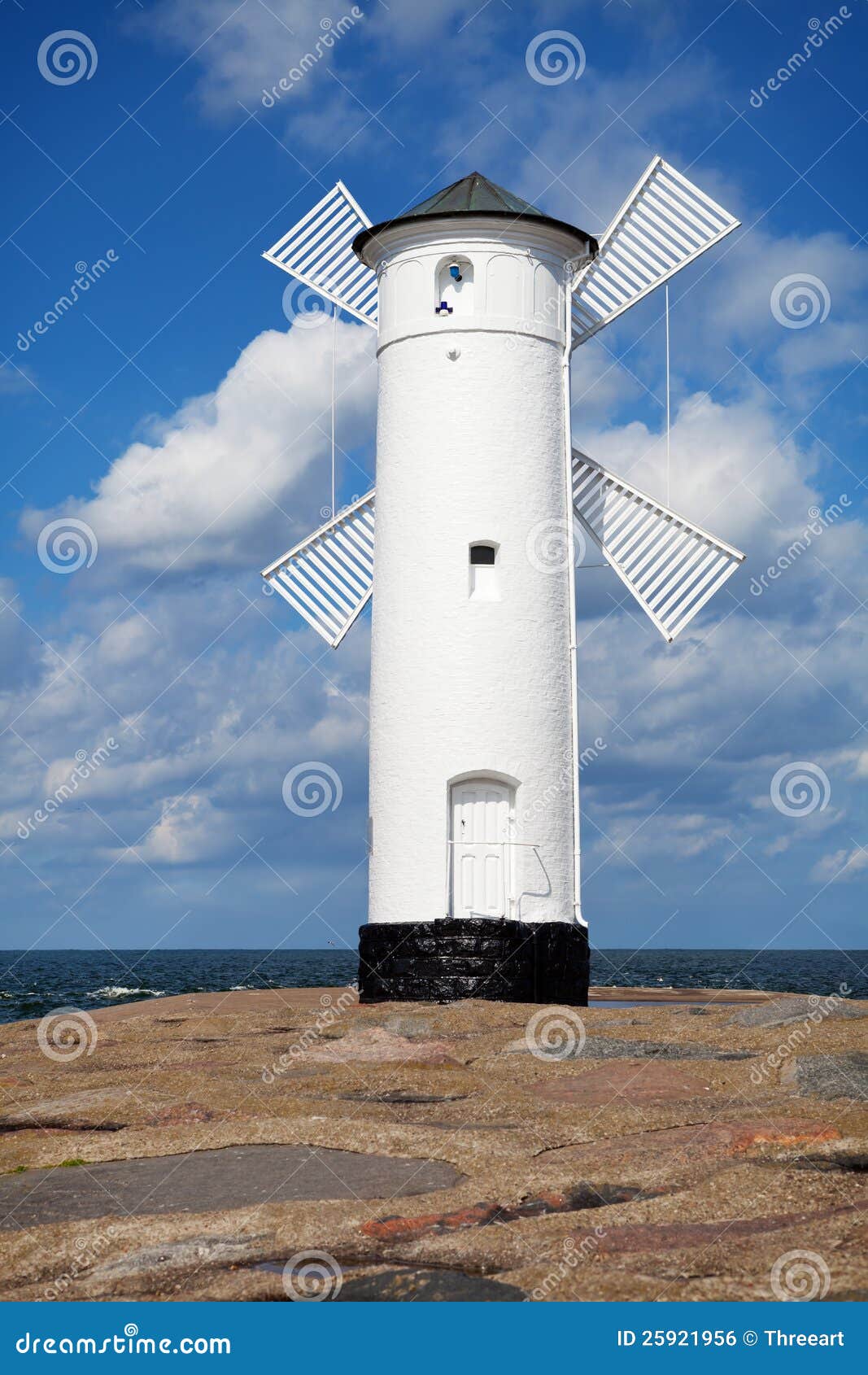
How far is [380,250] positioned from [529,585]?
4480 millimetres

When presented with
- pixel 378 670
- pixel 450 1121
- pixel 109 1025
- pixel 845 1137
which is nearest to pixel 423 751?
pixel 378 670

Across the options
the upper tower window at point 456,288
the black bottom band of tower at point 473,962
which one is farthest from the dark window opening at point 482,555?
the black bottom band of tower at point 473,962

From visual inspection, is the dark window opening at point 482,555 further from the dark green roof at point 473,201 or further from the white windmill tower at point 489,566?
the dark green roof at point 473,201

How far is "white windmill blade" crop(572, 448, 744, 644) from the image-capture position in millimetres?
16547

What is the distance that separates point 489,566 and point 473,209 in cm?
398

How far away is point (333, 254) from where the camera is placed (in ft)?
59.3

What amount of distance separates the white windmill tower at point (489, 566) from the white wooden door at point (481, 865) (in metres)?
0.02

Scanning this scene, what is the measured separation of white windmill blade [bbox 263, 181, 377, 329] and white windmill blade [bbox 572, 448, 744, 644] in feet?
10.9

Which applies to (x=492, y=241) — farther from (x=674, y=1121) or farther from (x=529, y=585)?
(x=674, y=1121)

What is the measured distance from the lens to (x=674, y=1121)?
7.96 metres

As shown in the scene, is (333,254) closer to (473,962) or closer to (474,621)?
(474,621)

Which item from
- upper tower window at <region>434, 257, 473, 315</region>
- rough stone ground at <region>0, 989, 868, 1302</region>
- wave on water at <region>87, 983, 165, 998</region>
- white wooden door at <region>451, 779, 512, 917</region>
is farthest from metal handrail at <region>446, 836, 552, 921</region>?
wave on water at <region>87, 983, 165, 998</region>

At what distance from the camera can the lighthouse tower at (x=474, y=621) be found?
15.3 meters

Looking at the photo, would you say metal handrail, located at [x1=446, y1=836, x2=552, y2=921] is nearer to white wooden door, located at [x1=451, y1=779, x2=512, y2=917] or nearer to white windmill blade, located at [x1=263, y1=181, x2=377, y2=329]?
white wooden door, located at [x1=451, y1=779, x2=512, y2=917]
